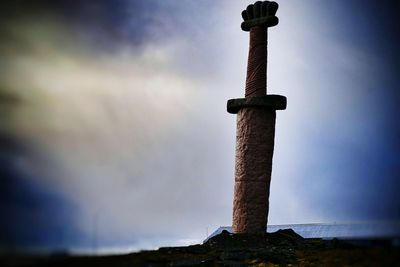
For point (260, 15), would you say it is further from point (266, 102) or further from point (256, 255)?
point (256, 255)

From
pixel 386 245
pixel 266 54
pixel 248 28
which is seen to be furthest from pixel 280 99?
pixel 386 245

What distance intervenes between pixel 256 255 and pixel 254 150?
414 cm

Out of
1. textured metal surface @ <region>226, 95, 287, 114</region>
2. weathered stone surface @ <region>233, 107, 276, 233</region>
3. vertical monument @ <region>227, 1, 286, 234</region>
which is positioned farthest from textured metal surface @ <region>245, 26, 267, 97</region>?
weathered stone surface @ <region>233, 107, 276, 233</region>

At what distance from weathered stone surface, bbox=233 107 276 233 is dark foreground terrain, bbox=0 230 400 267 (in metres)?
1.01

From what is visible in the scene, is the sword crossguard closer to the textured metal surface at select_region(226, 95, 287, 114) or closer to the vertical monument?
the vertical monument

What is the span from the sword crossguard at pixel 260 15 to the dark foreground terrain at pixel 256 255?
6.06m

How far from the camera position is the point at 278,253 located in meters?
9.88

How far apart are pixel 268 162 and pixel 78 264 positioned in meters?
9.82

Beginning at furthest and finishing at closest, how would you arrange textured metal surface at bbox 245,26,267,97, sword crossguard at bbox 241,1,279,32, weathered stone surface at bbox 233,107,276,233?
sword crossguard at bbox 241,1,279,32 → textured metal surface at bbox 245,26,267,97 → weathered stone surface at bbox 233,107,276,233

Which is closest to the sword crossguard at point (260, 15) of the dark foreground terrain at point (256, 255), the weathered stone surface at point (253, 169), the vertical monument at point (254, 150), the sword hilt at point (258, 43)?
the sword hilt at point (258, 43)

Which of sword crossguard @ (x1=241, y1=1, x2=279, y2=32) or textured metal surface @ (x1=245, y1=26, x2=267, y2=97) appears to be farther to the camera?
sword crossguard @ (x1=241, y1=1, x2=279, y2=32)

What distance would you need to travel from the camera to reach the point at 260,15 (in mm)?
14031

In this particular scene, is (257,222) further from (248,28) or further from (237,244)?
(248,28)

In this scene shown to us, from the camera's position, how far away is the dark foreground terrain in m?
4.09
